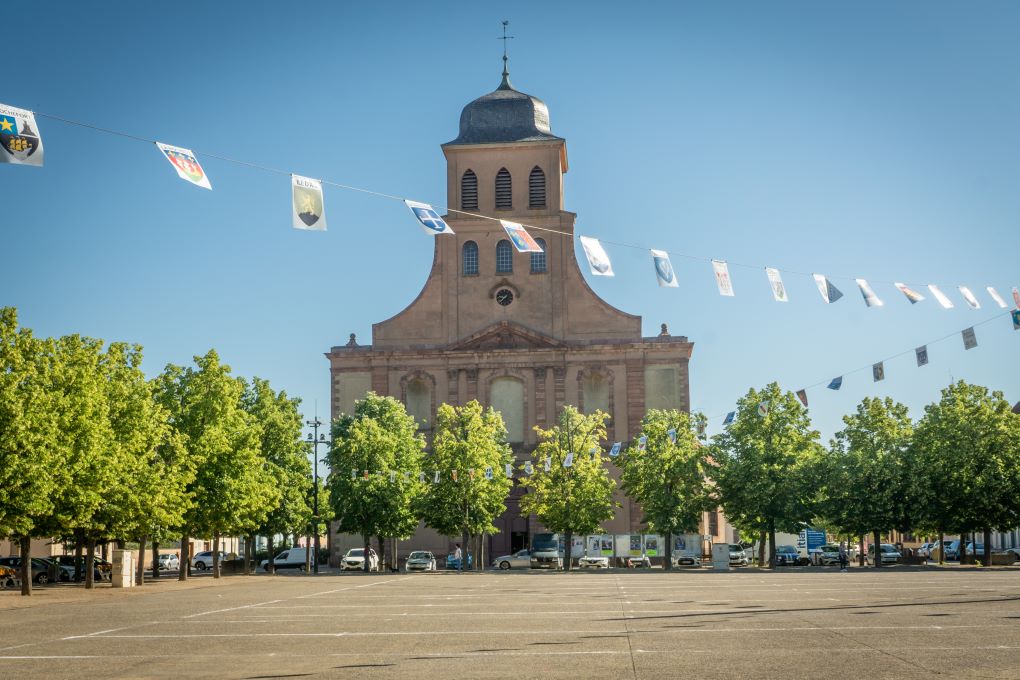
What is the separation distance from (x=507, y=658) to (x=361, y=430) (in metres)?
57.9

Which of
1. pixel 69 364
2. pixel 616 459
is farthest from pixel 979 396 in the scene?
pixel 69 364

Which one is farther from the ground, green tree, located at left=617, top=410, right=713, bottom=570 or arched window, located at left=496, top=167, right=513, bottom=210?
arched window, located at left=496, top=167, right=513, bottom=210

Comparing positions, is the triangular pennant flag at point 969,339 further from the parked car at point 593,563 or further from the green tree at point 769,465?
the parked car at point 593,563

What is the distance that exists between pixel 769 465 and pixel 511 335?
21745 millimetres

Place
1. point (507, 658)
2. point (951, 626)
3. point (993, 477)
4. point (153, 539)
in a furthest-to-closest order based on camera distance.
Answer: point (993, 477) < point (153, 539) < point (951, 626) < point (507, 658)

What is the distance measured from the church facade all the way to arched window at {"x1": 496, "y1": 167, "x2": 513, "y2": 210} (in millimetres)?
69

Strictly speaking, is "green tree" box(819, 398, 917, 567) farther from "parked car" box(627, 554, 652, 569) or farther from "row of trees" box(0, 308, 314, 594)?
"row of trees" box(0, 308, 314, 594)

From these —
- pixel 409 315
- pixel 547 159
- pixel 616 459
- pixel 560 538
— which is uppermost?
pixel 547 159

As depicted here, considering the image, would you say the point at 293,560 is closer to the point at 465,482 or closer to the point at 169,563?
the point at 169,563

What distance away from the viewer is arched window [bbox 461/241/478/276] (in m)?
87.2

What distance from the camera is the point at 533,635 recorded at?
74.5 feet

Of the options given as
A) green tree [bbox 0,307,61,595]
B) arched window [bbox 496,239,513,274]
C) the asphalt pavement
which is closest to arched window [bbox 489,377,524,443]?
arched window [bbox 496,239,513,274]

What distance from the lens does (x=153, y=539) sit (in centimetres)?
5869

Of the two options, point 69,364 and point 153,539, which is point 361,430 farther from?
point 69,364
